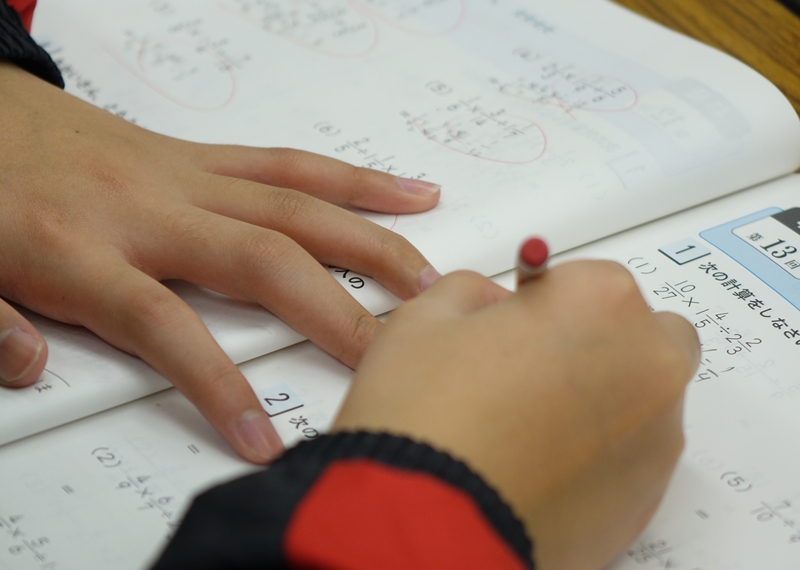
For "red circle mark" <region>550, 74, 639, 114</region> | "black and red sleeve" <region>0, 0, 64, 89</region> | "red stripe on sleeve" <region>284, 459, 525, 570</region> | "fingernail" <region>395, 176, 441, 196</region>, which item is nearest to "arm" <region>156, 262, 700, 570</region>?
"red stripe on sleeve" <region>284, 459, 525, 570</region>

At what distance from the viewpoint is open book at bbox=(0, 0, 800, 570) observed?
1.41 ft

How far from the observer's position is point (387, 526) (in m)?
0.27

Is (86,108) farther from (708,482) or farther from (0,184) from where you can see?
(708,482)

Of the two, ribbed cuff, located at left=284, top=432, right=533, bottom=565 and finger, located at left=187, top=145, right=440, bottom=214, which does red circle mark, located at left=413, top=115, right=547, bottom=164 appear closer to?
finger, located at left=187, top=145, right=440, bottom=214

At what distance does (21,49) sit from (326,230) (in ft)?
1.10

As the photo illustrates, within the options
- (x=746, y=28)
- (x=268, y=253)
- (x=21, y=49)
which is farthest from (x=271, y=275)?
(x=746, y=28)

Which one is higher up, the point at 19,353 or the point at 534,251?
the point at 534,251

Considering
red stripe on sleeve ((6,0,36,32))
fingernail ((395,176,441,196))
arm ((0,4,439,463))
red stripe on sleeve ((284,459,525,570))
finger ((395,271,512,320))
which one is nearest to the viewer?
red stripe on sleeve ((284,459,525,570))

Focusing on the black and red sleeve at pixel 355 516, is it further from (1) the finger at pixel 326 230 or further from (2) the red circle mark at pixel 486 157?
(2) the red circle mark at pixel 486 157

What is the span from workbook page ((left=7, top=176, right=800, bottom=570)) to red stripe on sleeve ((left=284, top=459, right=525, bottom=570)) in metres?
0.15

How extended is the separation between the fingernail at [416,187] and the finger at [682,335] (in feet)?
→ 0.78

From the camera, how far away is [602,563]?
38 centimetres

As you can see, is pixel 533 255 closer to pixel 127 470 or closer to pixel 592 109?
pixel 127 470

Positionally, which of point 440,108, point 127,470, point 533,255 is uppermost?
point 533,255
